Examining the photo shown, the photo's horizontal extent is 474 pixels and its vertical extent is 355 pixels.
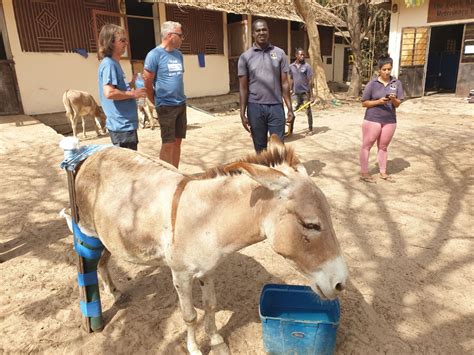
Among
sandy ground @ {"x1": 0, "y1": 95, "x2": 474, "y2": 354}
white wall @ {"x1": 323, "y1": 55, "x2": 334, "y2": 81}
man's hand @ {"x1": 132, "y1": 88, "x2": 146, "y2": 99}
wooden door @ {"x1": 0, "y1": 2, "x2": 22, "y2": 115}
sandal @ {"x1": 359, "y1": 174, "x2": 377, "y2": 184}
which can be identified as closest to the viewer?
sandy ground @ {"x1": 0, "y1": 95, "x2": 474, "y2": 354}

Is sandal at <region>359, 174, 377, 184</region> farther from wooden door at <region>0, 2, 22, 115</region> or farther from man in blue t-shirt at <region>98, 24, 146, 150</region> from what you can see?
wooden door at <region>0, 2, 22, 115</region>

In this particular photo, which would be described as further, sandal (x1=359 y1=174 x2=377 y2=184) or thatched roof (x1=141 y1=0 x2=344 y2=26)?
thatched roof (x1=141 y1=0 x2=344 y2=26)

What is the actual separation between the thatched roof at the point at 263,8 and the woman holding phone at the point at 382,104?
8.33 meters

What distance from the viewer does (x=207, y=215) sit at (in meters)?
1.85

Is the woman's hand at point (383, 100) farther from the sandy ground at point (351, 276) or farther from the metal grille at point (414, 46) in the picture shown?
the metal grille at point (414, 46)

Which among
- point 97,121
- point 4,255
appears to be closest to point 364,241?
point 4,255

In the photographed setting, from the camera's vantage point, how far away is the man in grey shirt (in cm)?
430

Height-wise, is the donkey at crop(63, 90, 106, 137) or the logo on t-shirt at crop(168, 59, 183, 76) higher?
the logo on t-shirt at crop(168, 59, 183, 76)

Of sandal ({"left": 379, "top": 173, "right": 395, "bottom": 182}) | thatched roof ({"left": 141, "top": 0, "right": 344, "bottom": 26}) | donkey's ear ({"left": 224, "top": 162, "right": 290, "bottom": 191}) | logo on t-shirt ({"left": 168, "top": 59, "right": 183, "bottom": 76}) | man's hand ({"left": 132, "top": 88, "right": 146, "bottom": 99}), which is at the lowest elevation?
sandal ({"left": 379, "top": 173, "right": 395, "bottom": 182})

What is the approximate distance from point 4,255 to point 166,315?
1.96m

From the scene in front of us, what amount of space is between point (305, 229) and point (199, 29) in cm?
1244

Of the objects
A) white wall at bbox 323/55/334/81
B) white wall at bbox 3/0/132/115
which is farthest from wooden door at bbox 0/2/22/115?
white wall at bbox 323/55/334/81

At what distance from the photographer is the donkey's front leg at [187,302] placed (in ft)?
6.50

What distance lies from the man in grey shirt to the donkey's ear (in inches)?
110
